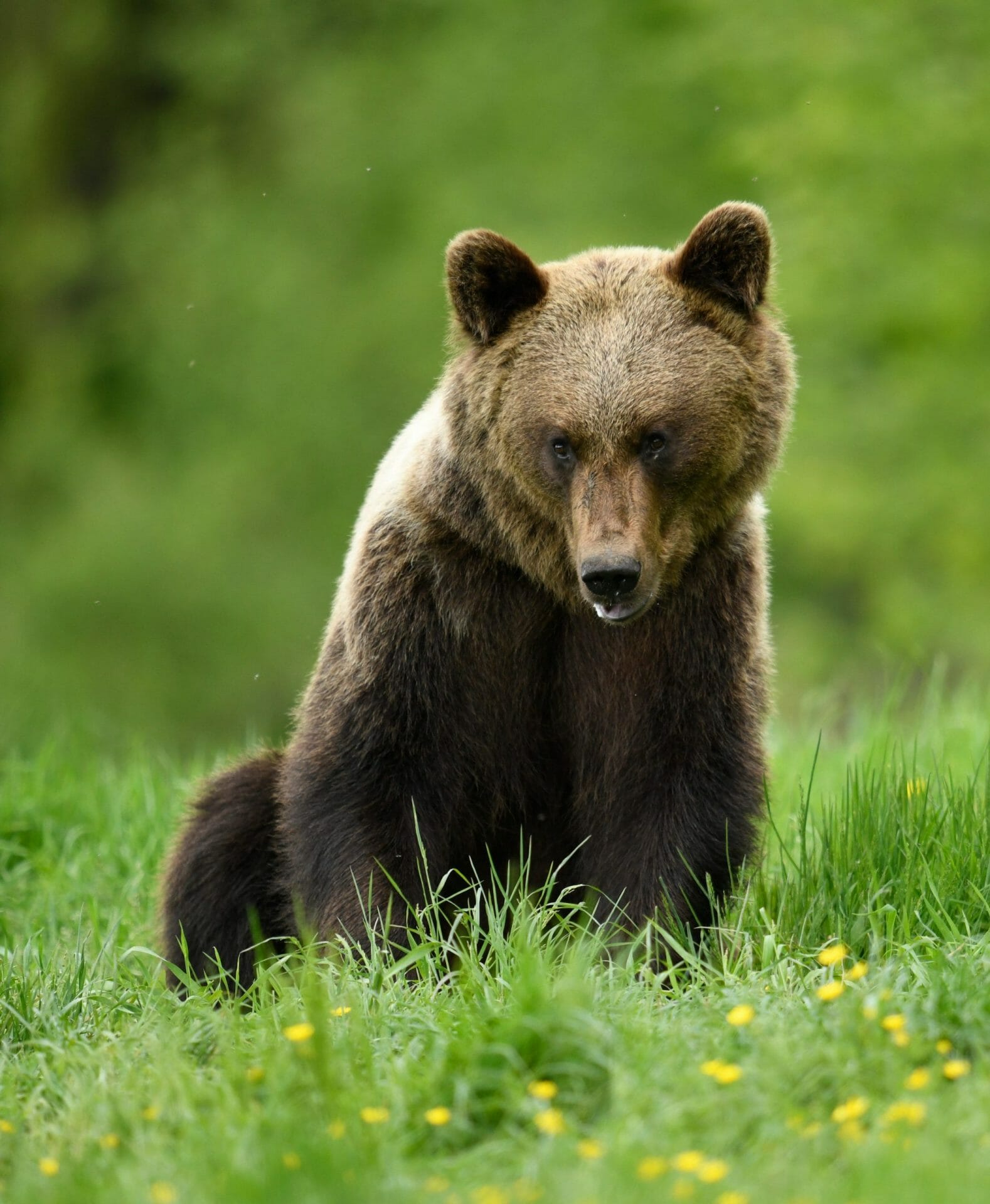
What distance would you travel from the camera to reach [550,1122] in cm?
269

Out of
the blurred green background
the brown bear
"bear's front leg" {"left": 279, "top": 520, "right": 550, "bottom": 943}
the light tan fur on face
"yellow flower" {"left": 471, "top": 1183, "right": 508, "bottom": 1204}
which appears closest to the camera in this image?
"yellow flower" {"left": 471, "top": 1183, "right": 508, "bottom": 1204}

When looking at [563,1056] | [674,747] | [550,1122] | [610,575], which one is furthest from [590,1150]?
[674,747]

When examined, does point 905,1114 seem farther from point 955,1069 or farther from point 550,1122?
point 550,1122

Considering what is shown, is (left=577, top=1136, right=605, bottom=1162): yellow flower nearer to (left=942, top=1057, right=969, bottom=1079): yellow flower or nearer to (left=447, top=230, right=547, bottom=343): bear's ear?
(left=942, top=1057, right=969, bottom=1079): yellow flower

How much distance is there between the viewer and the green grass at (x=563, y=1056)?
101 inches

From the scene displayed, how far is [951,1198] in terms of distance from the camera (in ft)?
7.73

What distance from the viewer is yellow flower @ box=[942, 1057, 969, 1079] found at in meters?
2.84

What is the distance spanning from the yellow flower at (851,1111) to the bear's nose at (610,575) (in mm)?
1508

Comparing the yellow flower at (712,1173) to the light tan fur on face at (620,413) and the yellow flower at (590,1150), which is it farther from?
the light tan fur on face at (620,413)

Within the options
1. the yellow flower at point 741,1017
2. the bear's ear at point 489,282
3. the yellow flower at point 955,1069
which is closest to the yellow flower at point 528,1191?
the yellow flower at point 741,1017

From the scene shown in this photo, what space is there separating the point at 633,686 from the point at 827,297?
27.8 feet

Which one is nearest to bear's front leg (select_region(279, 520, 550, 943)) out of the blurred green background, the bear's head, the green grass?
the bear's head

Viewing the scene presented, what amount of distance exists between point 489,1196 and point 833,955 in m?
1.33

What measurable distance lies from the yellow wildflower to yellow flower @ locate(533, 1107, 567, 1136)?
0.99 metres
